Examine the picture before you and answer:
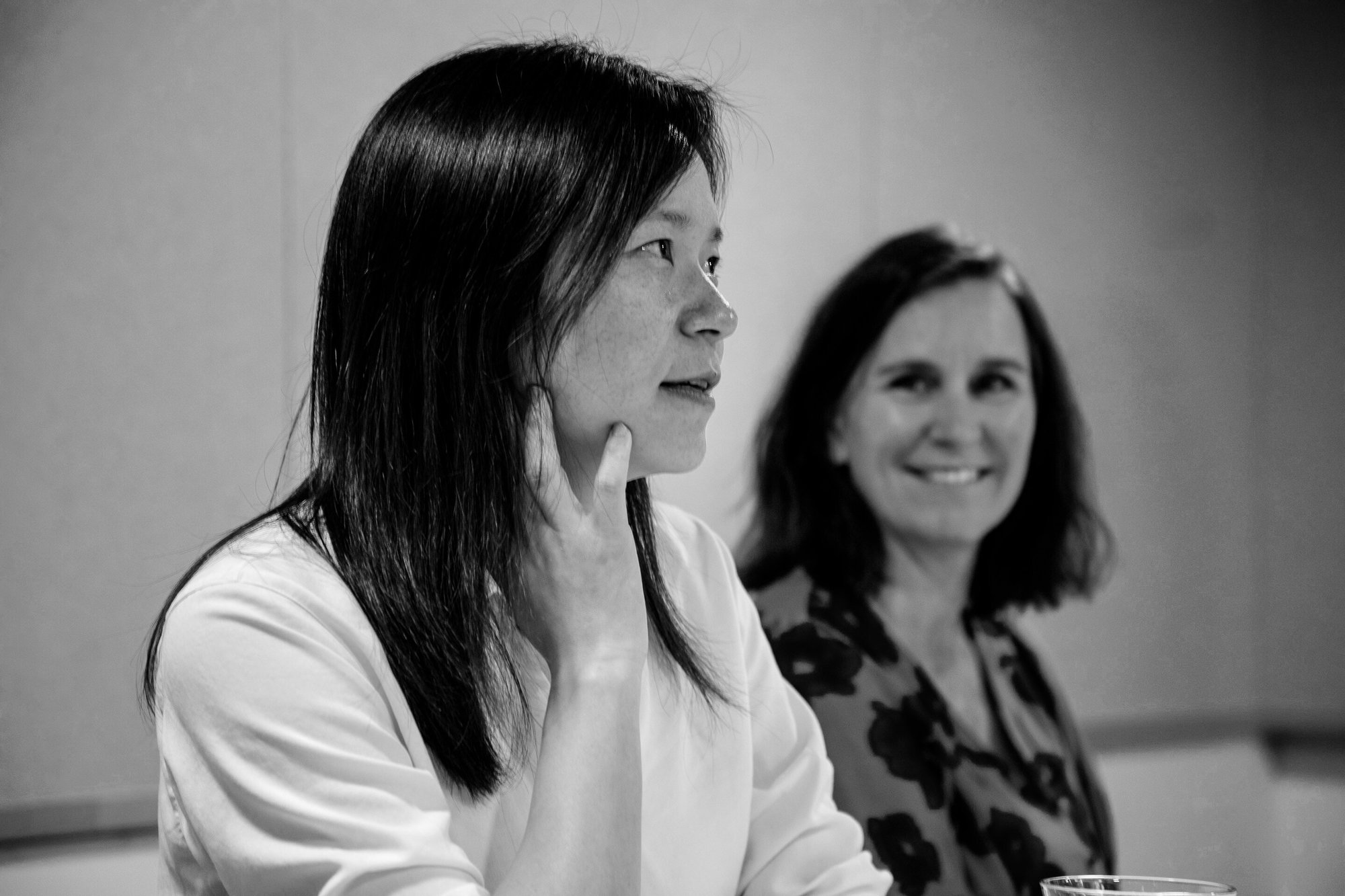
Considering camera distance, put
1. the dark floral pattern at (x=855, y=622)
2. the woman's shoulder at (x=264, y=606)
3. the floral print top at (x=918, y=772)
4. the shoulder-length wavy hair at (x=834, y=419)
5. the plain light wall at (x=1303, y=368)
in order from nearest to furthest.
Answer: the woman's shoulder at (x=264, y=606) < the floral print top at (x=918, y=772) < the dark floral pattern at (x=855, y=622) < the shoulder-length wavy hair at (x=834, y=419) < the plain light wall at (x=1303, y=368)

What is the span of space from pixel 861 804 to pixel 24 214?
48.0 inches

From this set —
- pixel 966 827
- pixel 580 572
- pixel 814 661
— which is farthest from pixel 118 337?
pixel 966 827

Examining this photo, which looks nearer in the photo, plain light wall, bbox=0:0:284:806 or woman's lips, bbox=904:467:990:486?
plain light wall, bbox=0:0:284:806

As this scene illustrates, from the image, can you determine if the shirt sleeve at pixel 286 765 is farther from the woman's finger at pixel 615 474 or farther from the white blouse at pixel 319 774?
the woman's finger at pixel 615 474

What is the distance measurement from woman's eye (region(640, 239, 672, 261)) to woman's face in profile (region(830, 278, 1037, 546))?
883mm

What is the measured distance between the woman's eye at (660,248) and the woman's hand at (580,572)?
15 cm

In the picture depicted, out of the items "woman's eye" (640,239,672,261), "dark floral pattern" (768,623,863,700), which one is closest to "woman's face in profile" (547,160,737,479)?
"woman's eye" (640,239,672,261)

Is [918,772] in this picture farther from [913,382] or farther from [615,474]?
[615,474]

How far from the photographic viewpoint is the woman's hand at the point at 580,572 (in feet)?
3.31

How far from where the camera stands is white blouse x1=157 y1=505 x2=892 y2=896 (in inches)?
33.7

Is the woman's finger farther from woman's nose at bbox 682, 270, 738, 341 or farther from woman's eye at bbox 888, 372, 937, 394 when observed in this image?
woman's eye at bbox 888, 372, 937, 394

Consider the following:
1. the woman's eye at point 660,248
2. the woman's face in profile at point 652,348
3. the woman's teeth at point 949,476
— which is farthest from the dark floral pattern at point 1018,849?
the woman's eye at point 660,248

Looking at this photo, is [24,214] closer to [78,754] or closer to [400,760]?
[78,754]

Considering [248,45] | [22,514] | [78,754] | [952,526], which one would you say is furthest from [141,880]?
[952,526]
